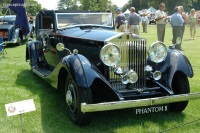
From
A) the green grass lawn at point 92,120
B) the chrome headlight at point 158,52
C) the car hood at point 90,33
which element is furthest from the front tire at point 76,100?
the chrome headlight at point 158,52

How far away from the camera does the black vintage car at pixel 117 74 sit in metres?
3.45

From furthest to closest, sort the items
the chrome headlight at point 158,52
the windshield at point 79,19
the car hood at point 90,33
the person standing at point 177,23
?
the person standing at point 177,23, the windshield at point 79,19, the car hood at point 90,33, the chrome headlight at point 158,52

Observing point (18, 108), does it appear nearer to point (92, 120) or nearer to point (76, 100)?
→ point (76, 100)

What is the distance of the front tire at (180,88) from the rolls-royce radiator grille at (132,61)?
0.60 meters

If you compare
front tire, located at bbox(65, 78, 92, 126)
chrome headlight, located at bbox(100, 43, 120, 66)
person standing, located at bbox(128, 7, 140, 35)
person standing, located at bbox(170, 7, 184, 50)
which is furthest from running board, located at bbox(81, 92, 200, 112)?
person standing, located at bbox(128, 7, 140, 35)

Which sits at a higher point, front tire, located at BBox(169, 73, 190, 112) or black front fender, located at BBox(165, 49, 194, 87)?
black front fender, located at BBox(165, 49, 194, 87)

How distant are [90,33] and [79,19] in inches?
39.2

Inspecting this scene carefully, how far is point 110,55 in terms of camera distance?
12.1ft

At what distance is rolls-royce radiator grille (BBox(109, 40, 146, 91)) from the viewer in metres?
3.90

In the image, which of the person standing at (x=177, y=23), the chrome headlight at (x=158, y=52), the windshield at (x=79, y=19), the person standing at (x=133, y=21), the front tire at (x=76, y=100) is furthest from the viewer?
the person standing at (x=133, y=21)

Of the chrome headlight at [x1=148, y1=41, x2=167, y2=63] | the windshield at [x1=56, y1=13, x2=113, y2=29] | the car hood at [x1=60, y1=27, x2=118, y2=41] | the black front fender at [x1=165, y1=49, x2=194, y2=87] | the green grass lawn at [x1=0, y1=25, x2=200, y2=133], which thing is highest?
the windshield at [x1=56, y1=13, x2=113, y2=29]

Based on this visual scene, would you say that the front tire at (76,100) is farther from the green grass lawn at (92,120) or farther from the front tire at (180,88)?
the front tire at (180,88)

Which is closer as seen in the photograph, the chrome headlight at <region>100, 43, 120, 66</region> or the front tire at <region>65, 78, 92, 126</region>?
the front tire at <region>65, 78, 92, 126</region>

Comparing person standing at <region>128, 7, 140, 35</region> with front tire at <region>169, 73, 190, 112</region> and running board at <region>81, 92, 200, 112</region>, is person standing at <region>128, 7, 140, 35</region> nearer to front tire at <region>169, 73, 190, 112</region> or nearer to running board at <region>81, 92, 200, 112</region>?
A: front tire at <region>169, 73, 190, 112</region>
